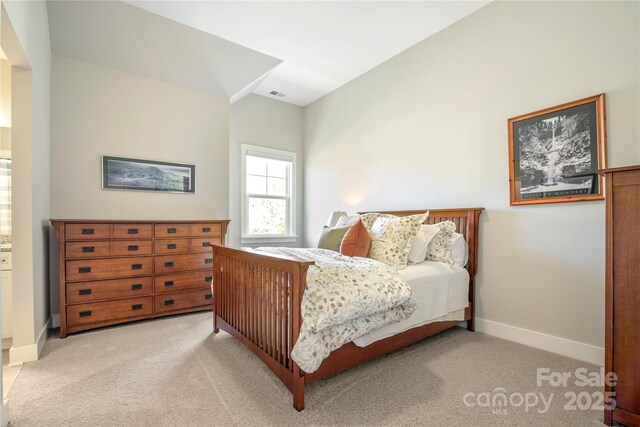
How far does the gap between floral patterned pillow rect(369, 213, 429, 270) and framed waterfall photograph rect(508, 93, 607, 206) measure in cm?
89

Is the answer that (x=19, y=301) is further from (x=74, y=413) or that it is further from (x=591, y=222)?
(x=591, y=222)

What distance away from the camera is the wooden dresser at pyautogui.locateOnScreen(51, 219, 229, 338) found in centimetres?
269

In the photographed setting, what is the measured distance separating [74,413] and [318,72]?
398cm

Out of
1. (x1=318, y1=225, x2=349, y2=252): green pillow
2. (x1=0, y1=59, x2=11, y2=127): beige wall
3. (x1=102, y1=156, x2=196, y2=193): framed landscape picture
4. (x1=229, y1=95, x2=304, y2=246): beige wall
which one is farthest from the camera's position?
(x1=229, y1=95, x2=304, y2=246): beige wall

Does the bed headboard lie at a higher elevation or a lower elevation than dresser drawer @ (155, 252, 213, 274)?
higher

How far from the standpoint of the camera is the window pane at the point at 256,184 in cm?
472

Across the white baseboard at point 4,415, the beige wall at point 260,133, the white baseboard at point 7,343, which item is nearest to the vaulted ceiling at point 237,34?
the beige wall at point 260,133

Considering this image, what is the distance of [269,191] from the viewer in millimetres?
4930

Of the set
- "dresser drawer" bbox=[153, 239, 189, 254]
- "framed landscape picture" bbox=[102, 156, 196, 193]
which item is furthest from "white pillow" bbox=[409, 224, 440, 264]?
"framed landscape picture" bbox=[102, 156, 196, 193]

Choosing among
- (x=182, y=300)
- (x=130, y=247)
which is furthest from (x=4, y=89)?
(x=182, y=300)

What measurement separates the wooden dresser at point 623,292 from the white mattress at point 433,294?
1013mm

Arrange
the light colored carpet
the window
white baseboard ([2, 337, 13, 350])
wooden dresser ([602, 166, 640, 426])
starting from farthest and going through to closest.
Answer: the window, white baseboard ([2, 337, 13, 350]), the light colored carpet, wooden dresser ([602, 166, 640, 426])

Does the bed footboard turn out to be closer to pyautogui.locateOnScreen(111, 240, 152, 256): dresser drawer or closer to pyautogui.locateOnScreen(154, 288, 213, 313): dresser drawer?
pyautogui.locateOnScreen(154, 288, 213, 313): dresser drawer

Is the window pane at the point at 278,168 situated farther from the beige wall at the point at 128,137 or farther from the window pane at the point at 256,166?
the beige wall at the point at 128,137
